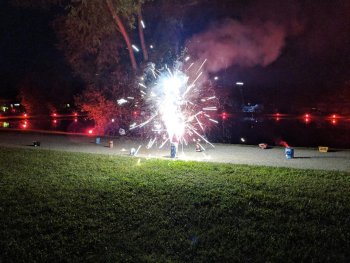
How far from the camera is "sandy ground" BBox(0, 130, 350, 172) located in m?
10.7

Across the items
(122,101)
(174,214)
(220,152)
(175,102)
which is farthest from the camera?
(122,101)

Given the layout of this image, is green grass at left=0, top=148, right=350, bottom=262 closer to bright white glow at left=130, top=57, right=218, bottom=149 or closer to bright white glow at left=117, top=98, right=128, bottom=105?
bright white glow at left=130, top=57, right=218, bottom=149

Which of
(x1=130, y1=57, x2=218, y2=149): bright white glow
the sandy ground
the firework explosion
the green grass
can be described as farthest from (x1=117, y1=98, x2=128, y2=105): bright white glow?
the green grass

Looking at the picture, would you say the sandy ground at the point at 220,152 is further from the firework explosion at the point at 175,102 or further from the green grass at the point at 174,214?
the firework explosion at the point at 175,102

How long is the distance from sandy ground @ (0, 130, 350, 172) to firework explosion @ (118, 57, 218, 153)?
1509mm

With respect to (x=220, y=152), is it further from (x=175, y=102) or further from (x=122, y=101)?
(x=122, y=101)

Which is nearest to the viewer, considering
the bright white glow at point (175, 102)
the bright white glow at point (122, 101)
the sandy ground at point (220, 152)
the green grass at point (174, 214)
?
the green grass at point (174, 214)

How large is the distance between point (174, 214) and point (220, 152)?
261 inches

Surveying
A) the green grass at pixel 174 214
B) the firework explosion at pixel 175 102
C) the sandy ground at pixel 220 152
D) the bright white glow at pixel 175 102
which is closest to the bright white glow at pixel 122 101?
the firework explosion at pixel 175 102

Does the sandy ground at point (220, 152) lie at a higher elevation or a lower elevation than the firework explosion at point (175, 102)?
lower

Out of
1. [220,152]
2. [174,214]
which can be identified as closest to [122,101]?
[220,152]

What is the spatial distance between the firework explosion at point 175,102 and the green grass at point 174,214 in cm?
621

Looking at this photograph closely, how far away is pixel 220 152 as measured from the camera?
1273 cm

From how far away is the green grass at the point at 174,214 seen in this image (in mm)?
4957
